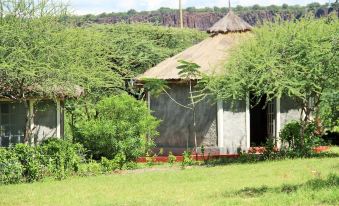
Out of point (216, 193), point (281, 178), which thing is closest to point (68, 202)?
point (216, 193)

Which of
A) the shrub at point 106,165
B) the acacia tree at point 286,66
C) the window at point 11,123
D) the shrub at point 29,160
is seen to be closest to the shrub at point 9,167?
the shrub at point 29,160

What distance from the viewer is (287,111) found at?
25266mm

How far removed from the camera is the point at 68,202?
13430 millimetres

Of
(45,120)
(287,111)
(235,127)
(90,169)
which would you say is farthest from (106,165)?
(287,111)

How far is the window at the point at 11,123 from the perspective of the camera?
72.1ft

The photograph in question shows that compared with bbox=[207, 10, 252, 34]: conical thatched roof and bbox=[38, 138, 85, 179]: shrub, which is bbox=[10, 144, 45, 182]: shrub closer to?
bbox=[38, 138, 85, 179]: shrub

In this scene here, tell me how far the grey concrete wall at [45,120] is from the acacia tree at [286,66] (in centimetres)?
575

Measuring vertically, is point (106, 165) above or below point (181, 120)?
below

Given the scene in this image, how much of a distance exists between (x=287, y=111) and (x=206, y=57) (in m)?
3.74

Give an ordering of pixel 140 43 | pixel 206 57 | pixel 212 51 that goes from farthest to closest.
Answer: pixel 140 43, pixel 212 51, pixel 206 57

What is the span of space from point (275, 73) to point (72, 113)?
13817 mm

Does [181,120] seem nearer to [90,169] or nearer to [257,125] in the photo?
[257,125]

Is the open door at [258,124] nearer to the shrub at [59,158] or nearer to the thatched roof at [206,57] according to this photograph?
the thatched roof at [206,57]

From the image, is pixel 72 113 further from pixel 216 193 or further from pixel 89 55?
pixel 216 193
